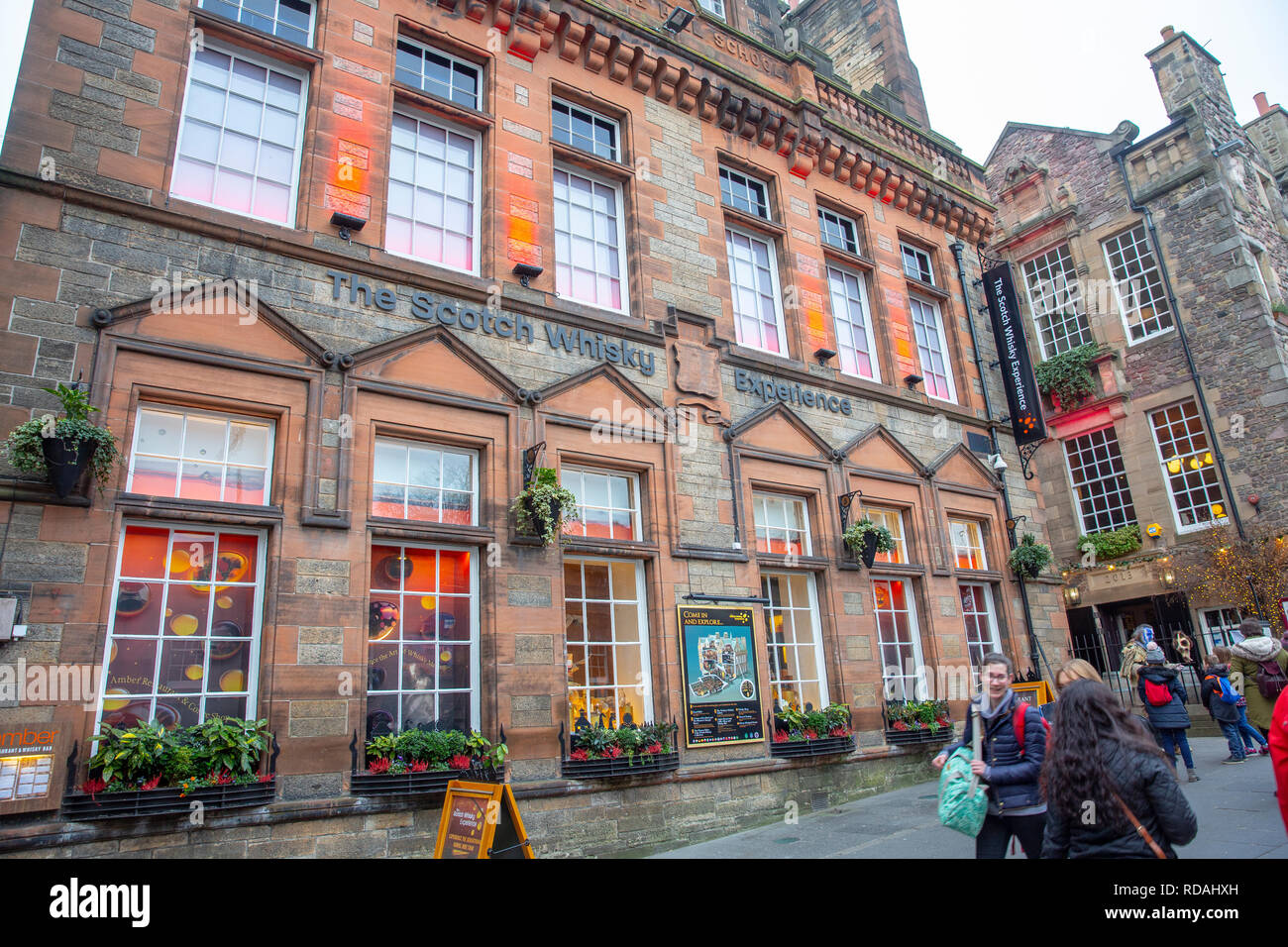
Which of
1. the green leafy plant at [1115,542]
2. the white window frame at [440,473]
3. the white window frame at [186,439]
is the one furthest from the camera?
the green leafy plant at [1115,542]

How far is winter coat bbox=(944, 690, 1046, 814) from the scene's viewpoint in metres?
4.59

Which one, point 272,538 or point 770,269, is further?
point 770,269

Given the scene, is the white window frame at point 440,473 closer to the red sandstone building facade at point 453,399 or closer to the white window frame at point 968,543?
the red sandstone building facade at point 453,399

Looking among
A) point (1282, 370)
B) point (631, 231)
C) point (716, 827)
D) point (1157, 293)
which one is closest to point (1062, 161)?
point (1157, 293)

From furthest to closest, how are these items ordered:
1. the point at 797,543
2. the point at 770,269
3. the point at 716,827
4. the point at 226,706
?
the point at 770,269, the point at 797,543, the point at 716,827, the point at 226,706

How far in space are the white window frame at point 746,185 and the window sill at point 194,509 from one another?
26.7ft

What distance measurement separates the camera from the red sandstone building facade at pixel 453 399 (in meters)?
6.73

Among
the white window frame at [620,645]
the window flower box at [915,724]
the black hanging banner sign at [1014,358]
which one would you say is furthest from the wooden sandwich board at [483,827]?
the black hanging banner sign at [1014,358]

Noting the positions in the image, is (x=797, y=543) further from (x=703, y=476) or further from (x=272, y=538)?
(x=272, y=538)

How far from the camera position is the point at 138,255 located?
7.16 metres

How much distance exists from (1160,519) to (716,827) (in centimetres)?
1644

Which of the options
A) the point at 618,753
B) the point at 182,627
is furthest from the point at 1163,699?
the point at 182,627

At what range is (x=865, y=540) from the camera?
1136 cm

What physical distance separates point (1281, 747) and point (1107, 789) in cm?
83
